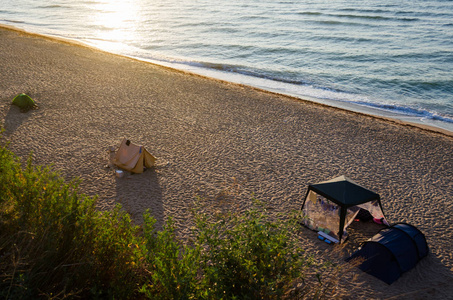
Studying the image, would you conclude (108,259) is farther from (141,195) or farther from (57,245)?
(141,195)

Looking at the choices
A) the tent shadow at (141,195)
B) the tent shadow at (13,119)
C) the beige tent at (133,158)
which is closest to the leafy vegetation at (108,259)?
the tent shadow at (141,195)

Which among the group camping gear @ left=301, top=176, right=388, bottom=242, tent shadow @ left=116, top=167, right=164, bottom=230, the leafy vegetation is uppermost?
the leafy vegetation

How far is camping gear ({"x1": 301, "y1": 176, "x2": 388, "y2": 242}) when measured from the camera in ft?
22.7

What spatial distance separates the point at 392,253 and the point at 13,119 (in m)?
10.2

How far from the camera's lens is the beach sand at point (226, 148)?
7609 mm

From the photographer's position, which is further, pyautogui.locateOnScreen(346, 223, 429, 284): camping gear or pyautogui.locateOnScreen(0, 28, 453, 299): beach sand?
pyautogui.locateOnScreen(0, 28, 453, 299): beach sand

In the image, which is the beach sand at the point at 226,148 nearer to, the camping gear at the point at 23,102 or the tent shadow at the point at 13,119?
the tent shadow at the point at 13,119

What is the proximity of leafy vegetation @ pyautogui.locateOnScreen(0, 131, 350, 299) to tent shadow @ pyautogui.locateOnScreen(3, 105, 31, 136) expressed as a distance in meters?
6.20

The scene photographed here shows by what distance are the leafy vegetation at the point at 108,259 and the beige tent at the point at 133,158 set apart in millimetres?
3693

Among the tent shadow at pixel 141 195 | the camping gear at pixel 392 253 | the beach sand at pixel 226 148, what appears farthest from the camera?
the beach sand at pixel 226 148

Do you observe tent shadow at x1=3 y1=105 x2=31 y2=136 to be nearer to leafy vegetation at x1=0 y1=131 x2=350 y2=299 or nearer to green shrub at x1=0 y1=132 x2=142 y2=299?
green shrub at x1=0 y1=132 x2=142 y2=299

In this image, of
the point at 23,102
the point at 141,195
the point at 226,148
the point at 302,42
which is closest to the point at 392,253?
the point at 141,195

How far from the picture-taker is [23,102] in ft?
38.6

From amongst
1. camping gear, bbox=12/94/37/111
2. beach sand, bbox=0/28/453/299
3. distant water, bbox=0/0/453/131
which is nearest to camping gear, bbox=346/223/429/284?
beach sand, bbox=0/28/453/299
